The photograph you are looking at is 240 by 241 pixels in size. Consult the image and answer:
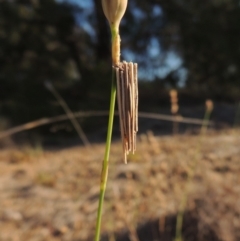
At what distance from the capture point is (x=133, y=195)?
1.71m

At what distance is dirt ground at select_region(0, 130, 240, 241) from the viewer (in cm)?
142

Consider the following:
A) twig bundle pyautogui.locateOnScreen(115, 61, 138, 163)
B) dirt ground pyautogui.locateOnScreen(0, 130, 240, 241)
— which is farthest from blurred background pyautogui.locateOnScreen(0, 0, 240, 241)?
twig bundle pyautogui.locateOnScreen(115, 61, 138, 163)

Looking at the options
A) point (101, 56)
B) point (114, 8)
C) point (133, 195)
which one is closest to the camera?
point (114, 8)

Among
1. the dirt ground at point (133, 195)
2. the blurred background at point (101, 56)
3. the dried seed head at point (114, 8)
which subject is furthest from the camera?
the blurred background at point (101, 56)

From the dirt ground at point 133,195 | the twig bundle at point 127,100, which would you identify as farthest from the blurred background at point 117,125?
the twig bundle at point 127,100

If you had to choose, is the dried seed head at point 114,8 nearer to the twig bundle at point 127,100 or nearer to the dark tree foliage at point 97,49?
the twig bundle at point 127,100

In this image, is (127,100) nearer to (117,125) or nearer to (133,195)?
(133,195)

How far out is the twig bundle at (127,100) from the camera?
28 cm

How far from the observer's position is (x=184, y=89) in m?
4.73

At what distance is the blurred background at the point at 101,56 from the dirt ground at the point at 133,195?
3.75ft

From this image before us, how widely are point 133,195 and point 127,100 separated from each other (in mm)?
1450

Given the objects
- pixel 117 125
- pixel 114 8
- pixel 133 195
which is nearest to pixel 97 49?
pixel 117 125

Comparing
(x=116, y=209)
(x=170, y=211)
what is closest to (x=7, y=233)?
(x=116, y=209)

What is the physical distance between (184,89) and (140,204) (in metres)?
3.18
